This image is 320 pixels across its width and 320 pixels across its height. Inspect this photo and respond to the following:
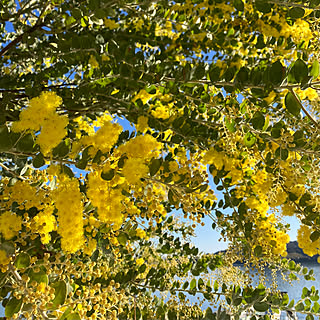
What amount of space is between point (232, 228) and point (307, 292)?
0.59 metres

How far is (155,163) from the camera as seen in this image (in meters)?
1.14

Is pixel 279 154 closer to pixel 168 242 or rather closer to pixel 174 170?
pixel 174 170

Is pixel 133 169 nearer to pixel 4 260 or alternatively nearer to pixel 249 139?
pixel 4 260

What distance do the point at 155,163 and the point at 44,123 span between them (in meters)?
0.41

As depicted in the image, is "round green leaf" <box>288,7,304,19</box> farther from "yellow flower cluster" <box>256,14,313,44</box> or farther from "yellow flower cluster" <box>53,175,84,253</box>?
"yellow flower cluster" <box>53,175,84,253</box>

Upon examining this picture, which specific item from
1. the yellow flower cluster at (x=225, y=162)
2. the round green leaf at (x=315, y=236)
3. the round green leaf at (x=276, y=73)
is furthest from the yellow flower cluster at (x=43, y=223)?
the round green leaf at (x=315, y=236)

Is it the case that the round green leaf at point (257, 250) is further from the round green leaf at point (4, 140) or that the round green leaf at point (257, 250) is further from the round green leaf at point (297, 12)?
the round green leaf at point (4, 140)

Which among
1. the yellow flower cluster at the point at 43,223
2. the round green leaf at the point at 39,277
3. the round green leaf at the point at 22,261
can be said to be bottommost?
the round green leaf at the point at 39,277

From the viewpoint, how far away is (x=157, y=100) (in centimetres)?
231

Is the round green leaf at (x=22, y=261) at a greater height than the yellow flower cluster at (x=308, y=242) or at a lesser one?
greater

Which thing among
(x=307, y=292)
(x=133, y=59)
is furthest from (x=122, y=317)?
(x=133, y=59)

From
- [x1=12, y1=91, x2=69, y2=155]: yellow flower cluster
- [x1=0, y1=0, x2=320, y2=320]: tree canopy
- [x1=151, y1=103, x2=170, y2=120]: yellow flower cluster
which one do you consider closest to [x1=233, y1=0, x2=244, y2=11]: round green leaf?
[x1=0, y1=0, x2=320, y2=320]: tree canopy

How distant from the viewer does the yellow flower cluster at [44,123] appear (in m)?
0.93

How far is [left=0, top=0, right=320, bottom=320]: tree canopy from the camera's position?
3.45 ft
